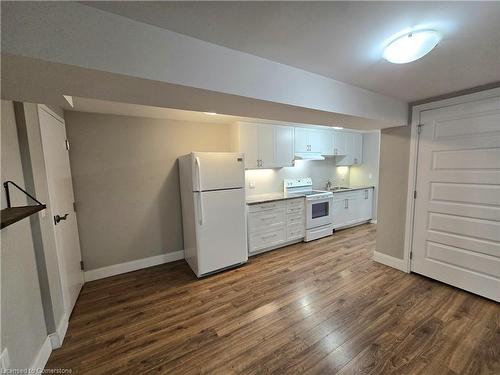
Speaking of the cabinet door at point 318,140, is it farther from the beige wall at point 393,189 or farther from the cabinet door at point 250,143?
the beige wall at point 393,189

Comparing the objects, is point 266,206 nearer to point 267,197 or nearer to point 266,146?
point 267,197

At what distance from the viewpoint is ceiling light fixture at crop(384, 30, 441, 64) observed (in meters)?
1.24

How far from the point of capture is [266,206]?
3.60 meters

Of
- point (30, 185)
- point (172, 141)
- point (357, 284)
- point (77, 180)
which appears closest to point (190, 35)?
point (30, 185)

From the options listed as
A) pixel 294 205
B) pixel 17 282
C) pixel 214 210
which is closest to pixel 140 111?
pixel 214 210

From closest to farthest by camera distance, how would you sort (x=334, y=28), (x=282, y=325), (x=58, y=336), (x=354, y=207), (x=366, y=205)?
(x=334, y=28), (x=58, y=336), (x=282, y=325), (x=354, y=207), (x=366, y=205)

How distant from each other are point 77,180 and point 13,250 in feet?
5.24

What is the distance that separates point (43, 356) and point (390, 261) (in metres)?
3.89

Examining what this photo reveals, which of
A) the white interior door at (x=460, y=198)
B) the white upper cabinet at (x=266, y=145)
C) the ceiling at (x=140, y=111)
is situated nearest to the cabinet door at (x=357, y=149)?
the white upper cabinet at (x=266, y=145)

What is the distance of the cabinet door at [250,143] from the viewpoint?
3594mm

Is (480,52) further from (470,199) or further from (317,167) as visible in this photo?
(317,167)

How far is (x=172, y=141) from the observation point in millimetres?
3344

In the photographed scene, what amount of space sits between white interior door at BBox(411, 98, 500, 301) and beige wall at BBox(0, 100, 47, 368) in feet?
12.9

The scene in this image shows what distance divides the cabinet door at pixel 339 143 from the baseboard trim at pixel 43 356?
16.8 ft
